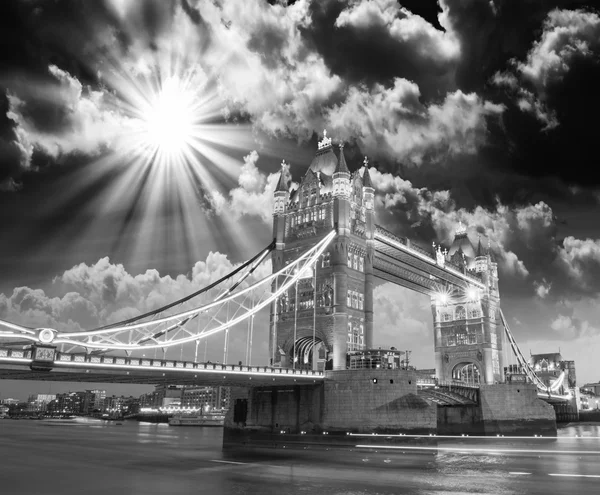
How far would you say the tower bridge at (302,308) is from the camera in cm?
3738

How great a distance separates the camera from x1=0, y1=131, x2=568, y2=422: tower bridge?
3738 cm

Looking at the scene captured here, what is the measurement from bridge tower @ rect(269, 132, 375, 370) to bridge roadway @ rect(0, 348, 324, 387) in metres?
8.09

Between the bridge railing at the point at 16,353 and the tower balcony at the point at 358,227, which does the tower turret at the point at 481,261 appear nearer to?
the tower balcony at the point at 358,227

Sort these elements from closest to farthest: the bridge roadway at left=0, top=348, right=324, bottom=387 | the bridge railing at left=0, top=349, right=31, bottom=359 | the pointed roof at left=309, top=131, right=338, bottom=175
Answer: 1. the bridge railing at left=0, top=349, right=31, bottom=359
2. the bridge roadway at left=0, top=348, right=324, bottom=387
3. the pointed roof at left=309, top=131, right=338, bottom=175

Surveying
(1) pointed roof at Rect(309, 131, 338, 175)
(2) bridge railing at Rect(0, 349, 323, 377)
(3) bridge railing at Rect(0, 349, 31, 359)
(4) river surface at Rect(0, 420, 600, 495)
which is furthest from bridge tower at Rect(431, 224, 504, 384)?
(3) bridge railing at Rect(0, 349, 31, 359)

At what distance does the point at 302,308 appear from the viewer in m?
61.3

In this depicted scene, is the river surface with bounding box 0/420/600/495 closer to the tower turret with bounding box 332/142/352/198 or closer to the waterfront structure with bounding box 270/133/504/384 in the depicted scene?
the waterfront structure with bounding box 270/133/504/384

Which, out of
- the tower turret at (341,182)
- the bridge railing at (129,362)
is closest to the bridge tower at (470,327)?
the tower turret at (341,182)

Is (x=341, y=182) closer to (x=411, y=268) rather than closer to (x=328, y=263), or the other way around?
(x=328, y=263)

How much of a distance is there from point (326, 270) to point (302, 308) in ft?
16.3

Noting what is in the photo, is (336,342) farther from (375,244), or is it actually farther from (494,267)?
(494,267)

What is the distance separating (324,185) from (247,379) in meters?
25.1

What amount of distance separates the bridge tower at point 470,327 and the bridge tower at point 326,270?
104 feet

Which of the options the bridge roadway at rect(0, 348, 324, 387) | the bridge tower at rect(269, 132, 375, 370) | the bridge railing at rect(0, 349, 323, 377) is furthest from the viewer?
the bridge tower at rect(269, 132, 375, 370)
